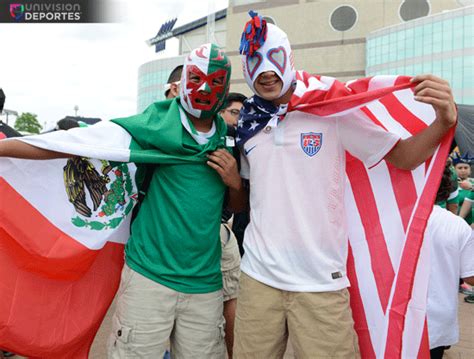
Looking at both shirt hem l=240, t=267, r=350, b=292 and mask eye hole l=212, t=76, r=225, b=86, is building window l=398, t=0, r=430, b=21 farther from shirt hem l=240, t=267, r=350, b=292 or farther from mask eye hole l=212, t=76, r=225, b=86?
shirt hem l=240, t=267, r=350, b=292

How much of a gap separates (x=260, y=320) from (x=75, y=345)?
1.31 m

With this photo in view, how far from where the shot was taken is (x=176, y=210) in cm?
234

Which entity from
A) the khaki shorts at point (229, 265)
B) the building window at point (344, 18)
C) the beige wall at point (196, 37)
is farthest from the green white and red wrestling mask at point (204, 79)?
the beige wall at point (196, 37)

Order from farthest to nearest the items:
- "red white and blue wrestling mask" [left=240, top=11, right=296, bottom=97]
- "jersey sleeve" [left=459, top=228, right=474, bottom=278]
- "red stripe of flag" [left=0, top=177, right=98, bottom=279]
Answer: "jersey sleeve" [left=459, top=228, right=474, bottom=278] < "red stripe of flag" [left=0, top=177, right=98, bottom=279] < "red white and blue wrestling mask" [left=240, top=11, right=296, bottom=97]

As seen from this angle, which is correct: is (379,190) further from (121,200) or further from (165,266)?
(121,200)

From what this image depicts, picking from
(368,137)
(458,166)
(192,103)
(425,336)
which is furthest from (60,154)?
(458,166)

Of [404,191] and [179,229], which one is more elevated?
[404,191]

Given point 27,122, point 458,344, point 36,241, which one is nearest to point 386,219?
point 36,241

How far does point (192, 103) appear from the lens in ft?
7.97

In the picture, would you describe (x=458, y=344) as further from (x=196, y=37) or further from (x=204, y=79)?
(x=196, y=37)

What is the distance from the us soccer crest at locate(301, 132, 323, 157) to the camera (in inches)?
85.2

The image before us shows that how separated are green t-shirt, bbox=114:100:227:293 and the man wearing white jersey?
252 mm

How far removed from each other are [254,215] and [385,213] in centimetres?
73

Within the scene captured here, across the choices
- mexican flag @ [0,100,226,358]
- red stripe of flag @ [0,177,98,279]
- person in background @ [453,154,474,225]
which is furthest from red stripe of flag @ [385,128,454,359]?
person in background @ [453,154,474,225]
